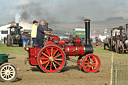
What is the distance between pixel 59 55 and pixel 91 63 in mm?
1131

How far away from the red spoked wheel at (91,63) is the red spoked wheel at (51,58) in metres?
0.76

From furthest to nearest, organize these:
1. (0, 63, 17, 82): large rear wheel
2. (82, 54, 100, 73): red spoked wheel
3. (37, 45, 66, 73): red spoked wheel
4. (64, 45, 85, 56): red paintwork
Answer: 1. (64, 45, 85, 56): red paintwork
2. (82, 54, 100, 73): red spoked wheel
3. (37, 45, 66, 73): red spoked wheel
4. (0, 63, 17, 82): large rear wheel

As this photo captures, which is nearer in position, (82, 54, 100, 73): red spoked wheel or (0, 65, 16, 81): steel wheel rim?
(0, 65, 16, 81): steel wheel rim

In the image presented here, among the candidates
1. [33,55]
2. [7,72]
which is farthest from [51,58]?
[7,72]

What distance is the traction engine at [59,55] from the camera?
7895 mm

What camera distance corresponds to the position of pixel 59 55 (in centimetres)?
798

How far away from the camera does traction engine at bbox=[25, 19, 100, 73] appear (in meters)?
7.89

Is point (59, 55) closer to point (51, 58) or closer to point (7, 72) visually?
point (51, 58)

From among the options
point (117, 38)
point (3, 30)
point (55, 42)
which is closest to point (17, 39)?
point (117, 38)

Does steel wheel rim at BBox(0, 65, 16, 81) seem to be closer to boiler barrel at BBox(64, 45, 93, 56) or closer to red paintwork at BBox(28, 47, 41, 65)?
red paintwork at BBox(28, 47, 41, 65)

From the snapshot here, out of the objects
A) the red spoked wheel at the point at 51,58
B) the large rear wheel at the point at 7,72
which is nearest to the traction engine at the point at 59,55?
the red spoked wheel at the point at 51,58

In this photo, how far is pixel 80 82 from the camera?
253 inches

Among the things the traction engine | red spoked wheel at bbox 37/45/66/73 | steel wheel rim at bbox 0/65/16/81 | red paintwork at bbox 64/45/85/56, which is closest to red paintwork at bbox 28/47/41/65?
the traction engine

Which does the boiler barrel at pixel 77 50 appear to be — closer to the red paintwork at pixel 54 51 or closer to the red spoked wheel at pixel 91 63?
the red paintwork at pixel 54 51
